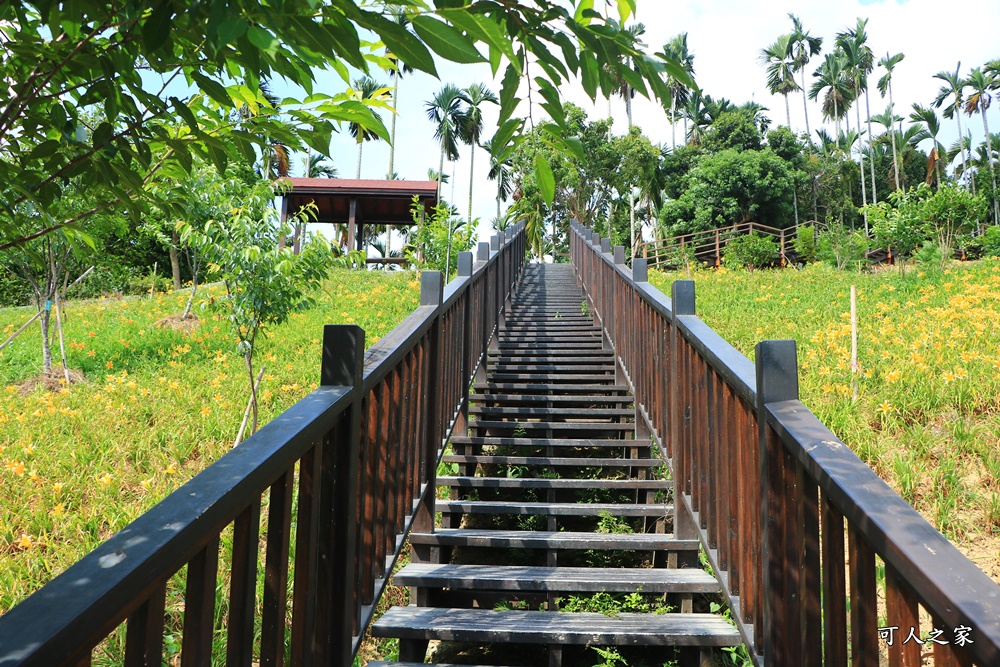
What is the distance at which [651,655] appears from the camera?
115 inches

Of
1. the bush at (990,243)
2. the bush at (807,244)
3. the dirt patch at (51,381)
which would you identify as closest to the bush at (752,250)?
the bush at (807,244)

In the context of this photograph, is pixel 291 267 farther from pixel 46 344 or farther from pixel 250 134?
pixel 46 344

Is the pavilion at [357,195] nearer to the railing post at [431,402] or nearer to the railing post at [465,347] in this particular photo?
the railing post at [465,347]

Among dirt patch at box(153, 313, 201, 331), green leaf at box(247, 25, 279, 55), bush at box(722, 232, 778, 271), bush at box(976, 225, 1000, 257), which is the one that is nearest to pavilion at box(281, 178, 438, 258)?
dirt patch at box(153, 313, 201, 331)

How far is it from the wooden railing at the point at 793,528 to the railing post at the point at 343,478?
45.0 inches

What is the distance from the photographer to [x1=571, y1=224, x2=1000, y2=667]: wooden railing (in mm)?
1066

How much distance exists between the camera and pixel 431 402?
10.7ft

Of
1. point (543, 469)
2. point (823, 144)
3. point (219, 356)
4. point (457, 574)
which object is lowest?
point (457, 574)

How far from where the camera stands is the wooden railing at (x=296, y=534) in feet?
2.86

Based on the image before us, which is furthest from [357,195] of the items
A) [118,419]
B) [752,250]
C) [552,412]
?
[552,412]

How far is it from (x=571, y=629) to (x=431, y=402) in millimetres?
1207

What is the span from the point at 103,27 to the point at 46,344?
765cm

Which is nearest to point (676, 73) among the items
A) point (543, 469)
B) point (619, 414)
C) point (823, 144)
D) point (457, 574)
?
point (457, 574)

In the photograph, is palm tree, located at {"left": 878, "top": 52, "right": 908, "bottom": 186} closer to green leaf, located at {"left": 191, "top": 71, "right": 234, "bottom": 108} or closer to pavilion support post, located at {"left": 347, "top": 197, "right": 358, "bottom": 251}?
pavilion support post, located at {"left": 347, "top": 197, "right": 358, "bottom": 251}
